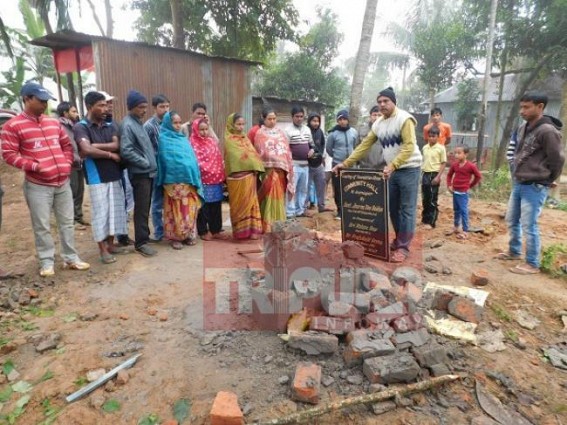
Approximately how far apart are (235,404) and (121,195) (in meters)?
3.05

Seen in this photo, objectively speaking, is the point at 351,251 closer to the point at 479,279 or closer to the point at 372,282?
the point at 372,282

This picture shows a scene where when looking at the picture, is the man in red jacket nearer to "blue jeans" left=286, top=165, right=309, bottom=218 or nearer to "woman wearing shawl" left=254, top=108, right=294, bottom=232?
"woman wearing shawl" left=254, top=108, right=294, bottom=232

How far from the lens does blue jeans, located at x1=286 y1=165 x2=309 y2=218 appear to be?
6.55m

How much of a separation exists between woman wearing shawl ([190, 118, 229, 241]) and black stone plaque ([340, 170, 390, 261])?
1.75 meters

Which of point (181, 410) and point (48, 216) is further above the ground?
point (48, 216)

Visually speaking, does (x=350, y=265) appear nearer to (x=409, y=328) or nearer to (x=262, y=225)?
(x=409, y=328)

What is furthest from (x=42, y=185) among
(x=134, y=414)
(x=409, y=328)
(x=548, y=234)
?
(x=548, y=234)

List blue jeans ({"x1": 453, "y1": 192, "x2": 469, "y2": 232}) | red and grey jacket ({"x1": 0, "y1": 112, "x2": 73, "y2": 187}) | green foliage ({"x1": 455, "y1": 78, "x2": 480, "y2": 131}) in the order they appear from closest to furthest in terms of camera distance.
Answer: red and grey jacket ({"x1": 0, "y1": 112, "x2": 73, "y2": 187})
blue jeans ({"x1": 453, "y1": 192, "x2": 469, "y2": 232})
green foliage ({"x1": 455, "y1": 78, "x2": 480, "y2": 131})

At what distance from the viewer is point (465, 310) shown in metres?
3.02

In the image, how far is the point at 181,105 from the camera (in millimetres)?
8086

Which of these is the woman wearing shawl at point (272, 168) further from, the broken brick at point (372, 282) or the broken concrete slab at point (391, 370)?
the broken concrete slab at point (391, 370)

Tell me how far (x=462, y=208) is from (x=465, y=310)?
119 inches

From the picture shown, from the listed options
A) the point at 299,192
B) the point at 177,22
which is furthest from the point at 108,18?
the point at 299,192

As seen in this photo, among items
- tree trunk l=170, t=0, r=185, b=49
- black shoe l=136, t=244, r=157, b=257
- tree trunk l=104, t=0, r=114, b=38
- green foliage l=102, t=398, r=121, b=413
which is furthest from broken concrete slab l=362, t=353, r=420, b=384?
tree trunk l=104, t=0, r=114, b=38
